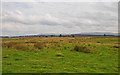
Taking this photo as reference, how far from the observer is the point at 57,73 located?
1152 cm

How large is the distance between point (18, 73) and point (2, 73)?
5.00 feet

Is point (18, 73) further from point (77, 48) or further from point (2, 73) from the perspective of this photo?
point (77, 48)

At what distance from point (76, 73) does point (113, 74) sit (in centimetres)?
367

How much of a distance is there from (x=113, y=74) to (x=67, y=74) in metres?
4.57

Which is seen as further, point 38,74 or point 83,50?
point 83,50

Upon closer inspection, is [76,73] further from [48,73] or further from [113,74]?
[113,74]

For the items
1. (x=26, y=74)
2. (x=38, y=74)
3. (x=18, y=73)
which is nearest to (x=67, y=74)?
(x=38, y=74)

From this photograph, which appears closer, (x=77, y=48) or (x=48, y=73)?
(x=48, y=73)

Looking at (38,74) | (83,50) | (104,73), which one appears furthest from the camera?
(83,50)

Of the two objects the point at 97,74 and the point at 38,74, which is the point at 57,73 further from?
the point at 97,74

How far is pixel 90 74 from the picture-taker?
1158cm

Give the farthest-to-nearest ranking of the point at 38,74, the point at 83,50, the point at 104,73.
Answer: the point at 83,50 → the point at 104,73 → the point at 38,74

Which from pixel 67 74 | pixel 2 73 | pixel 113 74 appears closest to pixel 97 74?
pixel 113 74

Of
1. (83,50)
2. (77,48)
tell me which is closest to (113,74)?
(83,50)
